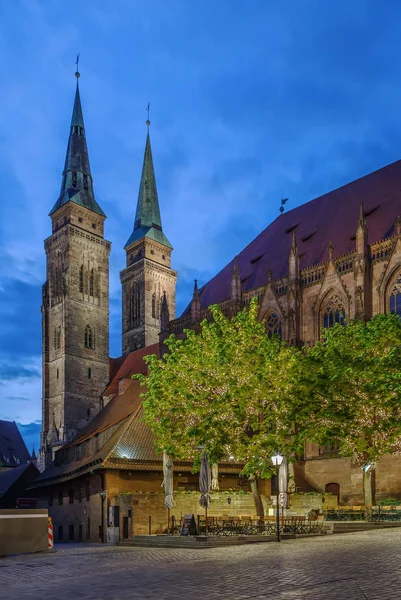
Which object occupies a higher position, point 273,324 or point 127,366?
point 273,324

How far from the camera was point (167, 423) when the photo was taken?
3247 cm

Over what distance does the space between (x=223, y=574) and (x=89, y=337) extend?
6930 cm

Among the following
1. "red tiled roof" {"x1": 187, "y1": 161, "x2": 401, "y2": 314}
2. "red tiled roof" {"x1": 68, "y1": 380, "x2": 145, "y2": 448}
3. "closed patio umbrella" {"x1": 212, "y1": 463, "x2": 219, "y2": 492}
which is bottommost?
"closed patio umbrella" {"x1": 212, "y1": 463, "x2": 219, "y2": 492}

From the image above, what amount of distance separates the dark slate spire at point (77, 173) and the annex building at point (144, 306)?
17 centimetres

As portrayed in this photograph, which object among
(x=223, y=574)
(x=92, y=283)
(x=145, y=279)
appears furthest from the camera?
(x=145, y=279)

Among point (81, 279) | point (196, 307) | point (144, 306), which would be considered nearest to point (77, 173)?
point (81, 279)

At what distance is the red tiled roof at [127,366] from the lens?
245 ft

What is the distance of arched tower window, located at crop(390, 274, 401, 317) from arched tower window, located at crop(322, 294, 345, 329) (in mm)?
3821

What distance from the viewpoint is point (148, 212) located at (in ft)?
324

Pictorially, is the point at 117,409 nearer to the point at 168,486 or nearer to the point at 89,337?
the point at 168,486

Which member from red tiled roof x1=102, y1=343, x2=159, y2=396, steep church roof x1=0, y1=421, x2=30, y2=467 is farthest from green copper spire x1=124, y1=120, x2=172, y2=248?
steep church roof x1=0, y1=421, x2=30, y2=467

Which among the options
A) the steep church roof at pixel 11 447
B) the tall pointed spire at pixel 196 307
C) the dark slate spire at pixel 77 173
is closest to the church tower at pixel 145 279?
the dark slate spire at pixel 77 173

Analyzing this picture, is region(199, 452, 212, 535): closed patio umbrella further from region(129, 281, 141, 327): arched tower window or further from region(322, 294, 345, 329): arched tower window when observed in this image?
region(129, 281, 141, 327): arched tower window

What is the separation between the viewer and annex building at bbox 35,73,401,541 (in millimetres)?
37000
